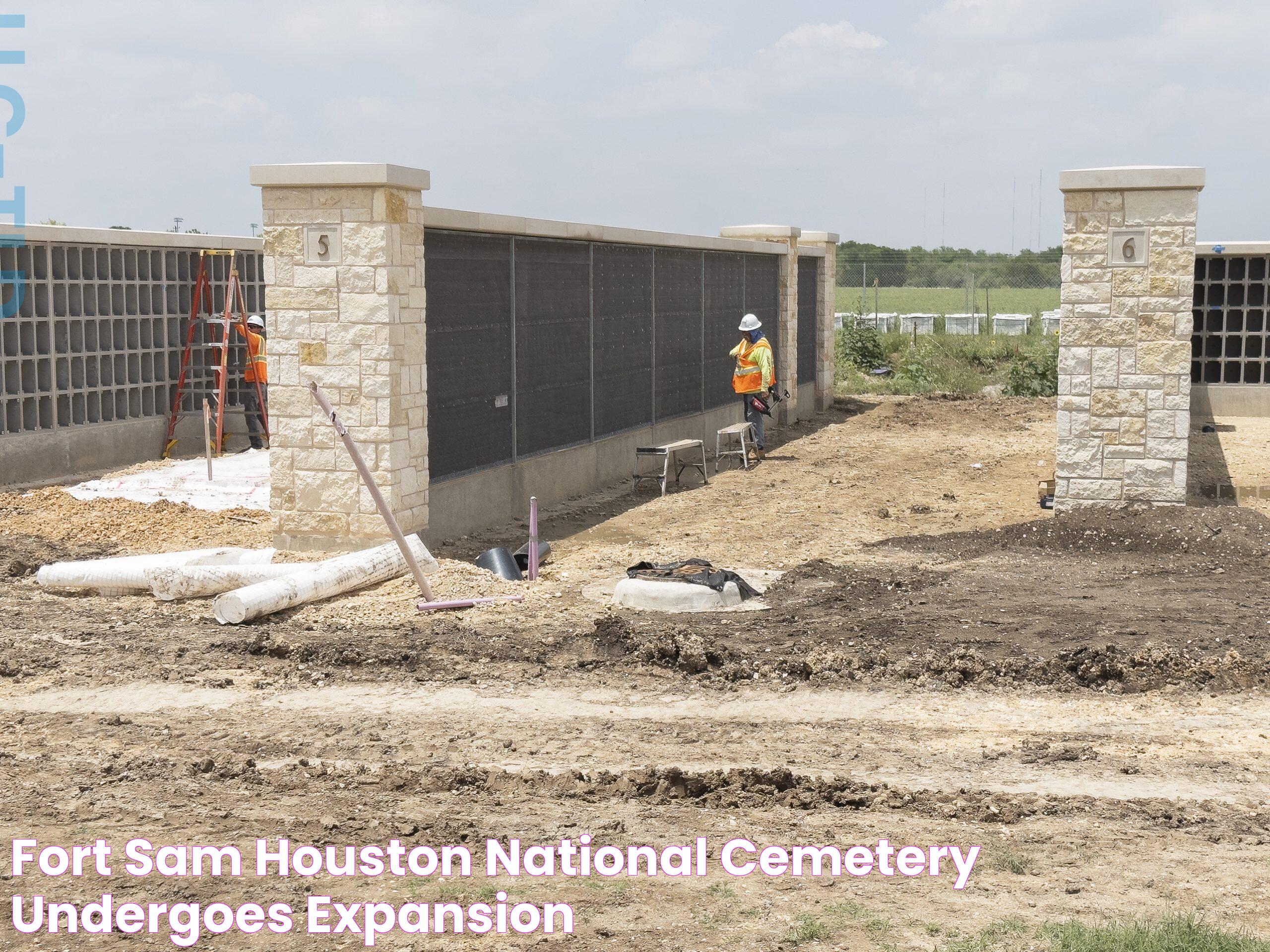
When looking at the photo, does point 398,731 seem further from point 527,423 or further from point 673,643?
point 527,423

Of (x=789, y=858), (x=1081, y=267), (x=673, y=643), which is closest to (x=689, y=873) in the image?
(x=789, y=858)

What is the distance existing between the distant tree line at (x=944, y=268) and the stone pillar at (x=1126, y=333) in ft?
83.9

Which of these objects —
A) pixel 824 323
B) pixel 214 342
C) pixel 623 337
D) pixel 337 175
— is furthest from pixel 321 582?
pixel 824 323

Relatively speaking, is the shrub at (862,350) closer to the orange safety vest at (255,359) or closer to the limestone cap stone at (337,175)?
the orange safety vest at (255,359)

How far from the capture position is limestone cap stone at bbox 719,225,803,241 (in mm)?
26672

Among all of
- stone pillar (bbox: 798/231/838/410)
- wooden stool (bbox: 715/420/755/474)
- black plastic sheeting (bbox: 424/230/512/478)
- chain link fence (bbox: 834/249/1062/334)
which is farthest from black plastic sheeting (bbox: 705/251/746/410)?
chain link fence (bbox: 834/249/1062/334)

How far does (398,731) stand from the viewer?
8.01 metres

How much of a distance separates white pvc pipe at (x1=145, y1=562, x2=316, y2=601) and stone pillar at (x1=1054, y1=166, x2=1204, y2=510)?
7.51 m

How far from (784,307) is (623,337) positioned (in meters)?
8.75

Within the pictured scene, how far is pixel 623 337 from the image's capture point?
18688mm

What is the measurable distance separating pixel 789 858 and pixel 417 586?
18.7 ft

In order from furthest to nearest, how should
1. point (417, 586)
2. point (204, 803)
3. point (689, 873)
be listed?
point (417, 586) → point (204, 803) → point (689, 873)

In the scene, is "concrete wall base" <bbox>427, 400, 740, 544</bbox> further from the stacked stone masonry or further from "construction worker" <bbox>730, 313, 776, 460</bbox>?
the stacked stone masonry

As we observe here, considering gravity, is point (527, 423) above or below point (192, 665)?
above
